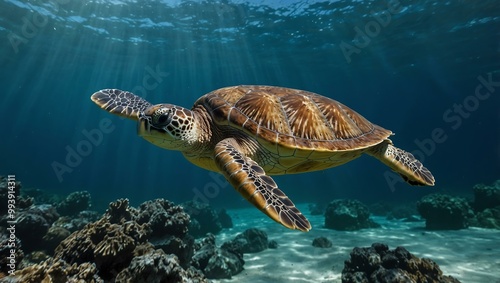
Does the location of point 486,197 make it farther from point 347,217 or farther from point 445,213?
point 347,217

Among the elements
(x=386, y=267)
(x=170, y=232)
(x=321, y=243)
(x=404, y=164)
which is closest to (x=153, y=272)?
(x=170, y=232)

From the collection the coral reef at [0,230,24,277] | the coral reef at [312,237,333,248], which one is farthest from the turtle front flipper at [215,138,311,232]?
the coral reef at [312,237,333,248]

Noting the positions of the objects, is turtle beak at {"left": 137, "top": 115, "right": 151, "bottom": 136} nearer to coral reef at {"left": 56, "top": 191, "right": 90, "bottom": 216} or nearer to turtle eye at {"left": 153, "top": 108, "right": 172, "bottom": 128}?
turtle eye at {"left": 153, "top": 108, "right": 172, "bottom": 128}

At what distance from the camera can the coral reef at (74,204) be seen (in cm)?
928

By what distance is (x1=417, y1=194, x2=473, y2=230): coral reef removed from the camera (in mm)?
9741

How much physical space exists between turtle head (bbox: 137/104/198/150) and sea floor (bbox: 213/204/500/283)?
12.5ft

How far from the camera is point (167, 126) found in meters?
3.77

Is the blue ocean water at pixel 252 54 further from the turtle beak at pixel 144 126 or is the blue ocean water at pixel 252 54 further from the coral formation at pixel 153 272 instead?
the coral formation at pixel 153 272

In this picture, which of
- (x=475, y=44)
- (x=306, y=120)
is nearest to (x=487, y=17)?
(x=475, y=44)

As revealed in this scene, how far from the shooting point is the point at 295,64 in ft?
108

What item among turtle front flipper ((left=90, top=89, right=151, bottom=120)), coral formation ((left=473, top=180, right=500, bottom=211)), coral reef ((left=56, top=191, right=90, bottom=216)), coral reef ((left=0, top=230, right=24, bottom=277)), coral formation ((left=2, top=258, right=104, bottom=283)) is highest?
turtle front flipper ((left=90, top=89, right=151, bottom=120))

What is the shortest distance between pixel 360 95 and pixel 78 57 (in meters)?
56.4

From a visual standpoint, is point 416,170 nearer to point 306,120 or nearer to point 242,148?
point 306,120

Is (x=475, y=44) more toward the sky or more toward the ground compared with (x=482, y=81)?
more toward the ground
